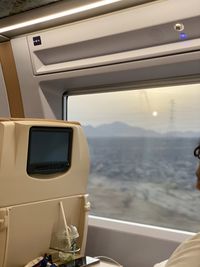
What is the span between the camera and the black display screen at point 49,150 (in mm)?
1758


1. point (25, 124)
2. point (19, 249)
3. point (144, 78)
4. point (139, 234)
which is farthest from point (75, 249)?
point (144, 78)

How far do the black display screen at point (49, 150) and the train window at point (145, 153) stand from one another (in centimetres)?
87

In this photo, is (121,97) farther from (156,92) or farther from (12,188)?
(12,188)

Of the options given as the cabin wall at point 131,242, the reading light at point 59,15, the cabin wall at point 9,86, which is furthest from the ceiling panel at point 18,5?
the cabin wall at point 131,242

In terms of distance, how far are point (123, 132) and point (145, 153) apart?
25 cm

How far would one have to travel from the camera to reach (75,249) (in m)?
1.94

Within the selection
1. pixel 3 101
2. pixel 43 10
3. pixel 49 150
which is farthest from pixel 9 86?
pixel 49 150

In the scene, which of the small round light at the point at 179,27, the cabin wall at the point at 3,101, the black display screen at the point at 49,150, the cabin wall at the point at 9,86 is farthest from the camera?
the cabin wall at the point at 3,101

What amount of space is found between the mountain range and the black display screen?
863 millimetres

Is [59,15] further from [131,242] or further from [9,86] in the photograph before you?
[131,242]

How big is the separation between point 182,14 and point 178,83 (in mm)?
687

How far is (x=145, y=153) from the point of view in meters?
2.67

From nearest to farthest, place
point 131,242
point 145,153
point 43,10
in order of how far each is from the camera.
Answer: point 43,10
point 131,242
point 145,153

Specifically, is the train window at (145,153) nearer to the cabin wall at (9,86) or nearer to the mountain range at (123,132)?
the mountain range at (123,132)
